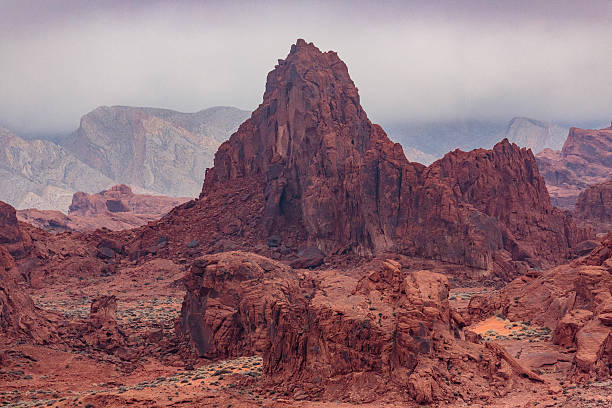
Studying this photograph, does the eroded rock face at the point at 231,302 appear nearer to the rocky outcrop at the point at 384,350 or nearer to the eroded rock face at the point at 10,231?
the rocky outcrop at the point at 384,350

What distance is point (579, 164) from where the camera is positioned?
187 m

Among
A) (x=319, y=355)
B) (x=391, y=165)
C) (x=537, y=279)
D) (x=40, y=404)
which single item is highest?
(x=391, y=165)

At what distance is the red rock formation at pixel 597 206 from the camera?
359 ft

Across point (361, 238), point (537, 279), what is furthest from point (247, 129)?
point (537, 279)

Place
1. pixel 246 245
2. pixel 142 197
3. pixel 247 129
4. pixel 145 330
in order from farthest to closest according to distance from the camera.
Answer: pixel 142 197, pixel 247 129, pixel 246 245, pixel 145 330

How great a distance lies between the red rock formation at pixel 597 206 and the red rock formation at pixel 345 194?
26.8 meters

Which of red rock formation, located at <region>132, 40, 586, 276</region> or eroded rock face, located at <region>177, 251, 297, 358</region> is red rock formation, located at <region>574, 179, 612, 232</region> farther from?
eroded rock face, located at <region>177, 251, 297, 358</region>

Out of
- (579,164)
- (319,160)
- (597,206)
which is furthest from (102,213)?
(579,164)

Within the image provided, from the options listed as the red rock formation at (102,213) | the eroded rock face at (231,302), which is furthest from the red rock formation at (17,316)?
the red rock formation at (102,213)

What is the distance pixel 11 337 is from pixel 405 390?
22.2 meters

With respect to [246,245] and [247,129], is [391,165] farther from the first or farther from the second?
[247,129]

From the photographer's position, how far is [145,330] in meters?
45.9

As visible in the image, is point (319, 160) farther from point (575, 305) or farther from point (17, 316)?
point (575, 305)

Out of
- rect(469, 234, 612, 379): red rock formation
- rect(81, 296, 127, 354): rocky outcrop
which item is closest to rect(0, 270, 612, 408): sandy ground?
rect(469, 234, 612, 379): red rock formation
